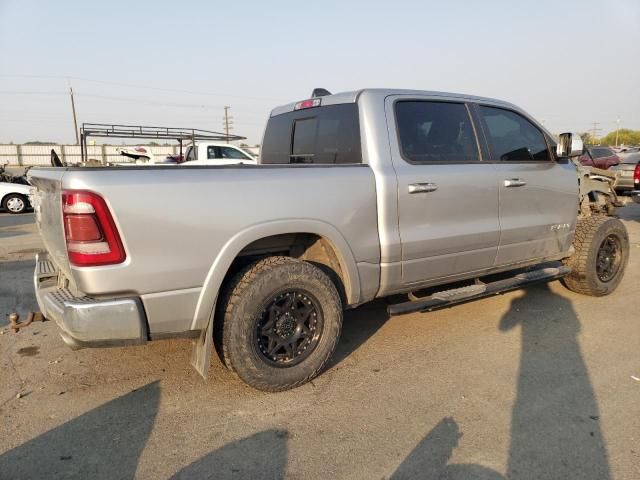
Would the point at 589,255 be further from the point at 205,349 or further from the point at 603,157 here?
the point at 603,157

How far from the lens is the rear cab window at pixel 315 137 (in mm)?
3568

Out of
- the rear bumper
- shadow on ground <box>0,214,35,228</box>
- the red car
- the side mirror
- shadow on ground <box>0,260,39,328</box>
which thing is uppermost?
the side mirror

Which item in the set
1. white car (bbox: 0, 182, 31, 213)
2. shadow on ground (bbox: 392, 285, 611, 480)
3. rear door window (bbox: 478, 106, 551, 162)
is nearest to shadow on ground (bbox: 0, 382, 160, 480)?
shadow on ground (bbox: 392, 285, 611, 480)

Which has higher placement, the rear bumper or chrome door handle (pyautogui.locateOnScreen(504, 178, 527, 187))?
chrome door handle (pyautogui.locateOnScreen(504, 178, 527, 187))

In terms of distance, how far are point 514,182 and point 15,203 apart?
15.0 m

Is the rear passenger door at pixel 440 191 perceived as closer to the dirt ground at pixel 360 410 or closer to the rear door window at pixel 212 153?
the dirt ground at pixel 360 410

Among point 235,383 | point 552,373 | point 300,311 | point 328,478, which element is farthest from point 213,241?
point 552,373

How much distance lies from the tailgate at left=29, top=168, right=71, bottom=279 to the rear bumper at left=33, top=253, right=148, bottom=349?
0.21 m

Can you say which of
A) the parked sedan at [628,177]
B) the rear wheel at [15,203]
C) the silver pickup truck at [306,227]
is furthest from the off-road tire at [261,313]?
the rear wheel at [15,203]

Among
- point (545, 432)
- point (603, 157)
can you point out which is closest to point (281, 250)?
point (545, 432)

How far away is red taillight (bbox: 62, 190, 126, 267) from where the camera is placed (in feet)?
7.95

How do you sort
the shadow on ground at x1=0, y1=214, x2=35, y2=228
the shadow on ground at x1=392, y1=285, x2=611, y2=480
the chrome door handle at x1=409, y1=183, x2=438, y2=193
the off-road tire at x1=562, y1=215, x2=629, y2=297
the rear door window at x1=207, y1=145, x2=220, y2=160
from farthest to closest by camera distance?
1. the rear door window at x1=207, y1=145, x2=220, y2=160
2. the shadow on ground at x1=0, y1=214, x2=35, y2=228
3. the off-road tire at x1=562, y1=215, x2=629, y2=297
4. the chrome door handle at x1=409, y1=183, x2=438, y2=193
5. the shadow on ground at x1=392, y1=285, x2=611, y2=480

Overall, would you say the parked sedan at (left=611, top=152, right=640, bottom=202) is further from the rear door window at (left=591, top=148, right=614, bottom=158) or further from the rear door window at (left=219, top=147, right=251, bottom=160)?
the rear door window at (left=219, top=147, right=251, bottom=160)

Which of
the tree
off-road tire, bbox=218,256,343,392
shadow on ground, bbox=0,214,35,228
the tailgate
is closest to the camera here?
the tailgate
